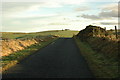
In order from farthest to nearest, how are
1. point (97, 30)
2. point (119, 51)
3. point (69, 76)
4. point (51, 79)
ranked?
point (97, 30) < point (119, 51) < point (69, 76) < point (51, 79)

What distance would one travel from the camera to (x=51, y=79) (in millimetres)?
9922

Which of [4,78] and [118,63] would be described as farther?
[118,63]

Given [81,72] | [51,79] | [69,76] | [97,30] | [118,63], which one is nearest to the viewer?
[51,79]

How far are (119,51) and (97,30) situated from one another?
128 ft

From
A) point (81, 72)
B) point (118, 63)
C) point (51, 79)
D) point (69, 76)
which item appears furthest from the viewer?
point (118, 63)

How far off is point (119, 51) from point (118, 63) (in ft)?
6.80

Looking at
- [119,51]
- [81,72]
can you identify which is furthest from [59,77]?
[119,51]

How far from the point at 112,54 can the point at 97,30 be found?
38429 mm

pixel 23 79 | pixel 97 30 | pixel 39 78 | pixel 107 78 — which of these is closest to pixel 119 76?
pixel 107 78

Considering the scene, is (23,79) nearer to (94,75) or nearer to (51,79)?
(51,79)

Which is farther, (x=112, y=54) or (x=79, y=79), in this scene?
(x=112, y=54)

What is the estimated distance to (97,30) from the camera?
54500mm

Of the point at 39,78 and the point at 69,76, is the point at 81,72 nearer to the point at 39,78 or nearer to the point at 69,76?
the point at 69,76

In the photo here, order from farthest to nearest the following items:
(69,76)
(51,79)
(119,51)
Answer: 1. (119,51)
2. (69,76)
3. (51,79)
